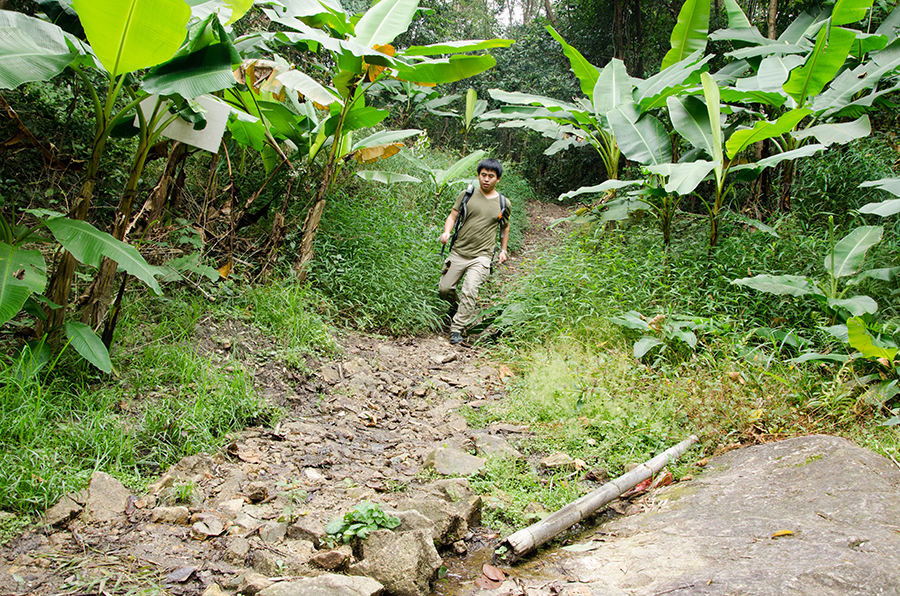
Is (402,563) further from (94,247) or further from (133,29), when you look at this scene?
(133,29)

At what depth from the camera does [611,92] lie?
21.5 feet

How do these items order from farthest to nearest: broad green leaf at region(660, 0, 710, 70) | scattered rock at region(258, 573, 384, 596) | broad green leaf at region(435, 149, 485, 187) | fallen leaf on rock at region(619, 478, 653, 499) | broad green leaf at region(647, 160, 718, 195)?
broad green leaf at region(435, 149, 485, 187) < broad green leaf at region(660, 0, 710, 70) < broad green leaf at region(647, 160, 718, 195) < fallen leaf on rock at region(619, 478, 653, 499) < scattered rock at region(258, 573, 384, 596)

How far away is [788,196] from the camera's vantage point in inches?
237

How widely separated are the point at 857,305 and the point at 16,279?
18.1 feet

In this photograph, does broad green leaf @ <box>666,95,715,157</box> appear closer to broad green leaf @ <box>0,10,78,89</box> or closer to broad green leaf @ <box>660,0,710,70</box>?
broad green leaf @ <box>660,0,710,70</box>

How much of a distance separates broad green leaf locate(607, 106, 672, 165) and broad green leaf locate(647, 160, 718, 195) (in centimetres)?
110

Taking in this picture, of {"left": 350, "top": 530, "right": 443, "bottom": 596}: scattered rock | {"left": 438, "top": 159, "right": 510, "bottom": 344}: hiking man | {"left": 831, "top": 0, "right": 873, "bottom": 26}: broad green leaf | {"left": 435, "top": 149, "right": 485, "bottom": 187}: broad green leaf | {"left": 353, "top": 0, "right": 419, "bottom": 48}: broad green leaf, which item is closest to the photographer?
{"left": 350, "top": 530, "right": 443, "bottom": 596}: scattered rock

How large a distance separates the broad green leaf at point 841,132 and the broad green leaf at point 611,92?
2.08m

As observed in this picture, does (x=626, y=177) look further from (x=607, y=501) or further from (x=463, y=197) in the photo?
(x=607, y=501)

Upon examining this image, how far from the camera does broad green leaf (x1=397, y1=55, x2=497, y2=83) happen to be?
484cm

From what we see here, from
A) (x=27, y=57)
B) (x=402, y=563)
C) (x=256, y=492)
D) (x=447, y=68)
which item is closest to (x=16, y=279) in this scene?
(x=27, y=57)

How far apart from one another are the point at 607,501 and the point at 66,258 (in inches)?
134

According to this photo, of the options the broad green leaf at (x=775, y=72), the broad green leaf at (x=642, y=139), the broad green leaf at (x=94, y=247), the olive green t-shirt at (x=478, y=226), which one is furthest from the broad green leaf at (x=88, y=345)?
the broad green leaf at (x=775, y=72)

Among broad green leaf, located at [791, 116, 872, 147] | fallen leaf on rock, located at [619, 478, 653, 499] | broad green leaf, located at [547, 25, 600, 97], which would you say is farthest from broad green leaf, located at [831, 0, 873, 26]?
fallen leaf on rock, located at [619, 478, 653, 499]
